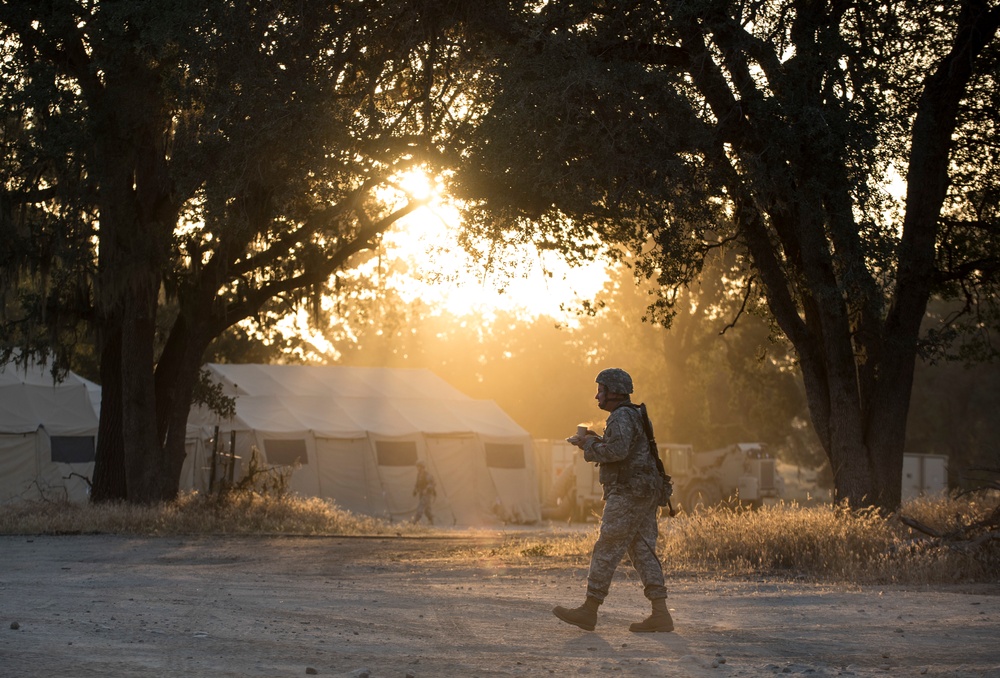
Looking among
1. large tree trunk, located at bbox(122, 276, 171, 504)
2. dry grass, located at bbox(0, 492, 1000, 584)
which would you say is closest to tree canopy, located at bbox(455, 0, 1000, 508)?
dry grass, located at bbox(0, 492, 1000, 584)

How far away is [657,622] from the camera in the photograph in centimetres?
805

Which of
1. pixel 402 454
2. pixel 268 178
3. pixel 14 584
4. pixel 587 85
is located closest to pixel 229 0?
pixel 268 178

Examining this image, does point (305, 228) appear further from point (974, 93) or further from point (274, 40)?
point (974, 93)

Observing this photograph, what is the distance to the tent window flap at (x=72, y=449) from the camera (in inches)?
1192

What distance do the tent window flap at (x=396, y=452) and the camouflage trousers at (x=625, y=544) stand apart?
23.7m

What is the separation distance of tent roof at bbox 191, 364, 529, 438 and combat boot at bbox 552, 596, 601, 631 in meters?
23.1

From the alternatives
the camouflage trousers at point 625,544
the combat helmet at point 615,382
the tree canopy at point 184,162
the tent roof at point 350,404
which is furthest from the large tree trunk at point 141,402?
the camouflage trousers at point 625,544

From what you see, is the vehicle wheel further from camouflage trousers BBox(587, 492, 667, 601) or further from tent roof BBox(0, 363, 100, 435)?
camouflage trousers BBox(587, 492, 667, 601)

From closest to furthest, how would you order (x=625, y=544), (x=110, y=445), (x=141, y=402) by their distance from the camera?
(x=625, y=544) → (x=141, y=402) → (x=110, y=445)

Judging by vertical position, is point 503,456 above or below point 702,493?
above

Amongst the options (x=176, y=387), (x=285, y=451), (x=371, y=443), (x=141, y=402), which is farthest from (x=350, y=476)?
(x=141, y=402)

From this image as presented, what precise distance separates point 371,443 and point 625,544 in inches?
941

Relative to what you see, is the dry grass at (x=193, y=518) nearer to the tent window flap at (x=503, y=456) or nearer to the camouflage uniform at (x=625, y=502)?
the tent window flap at (x=503, y=456)

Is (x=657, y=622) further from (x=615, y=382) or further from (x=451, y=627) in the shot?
(x=615, y=382)
